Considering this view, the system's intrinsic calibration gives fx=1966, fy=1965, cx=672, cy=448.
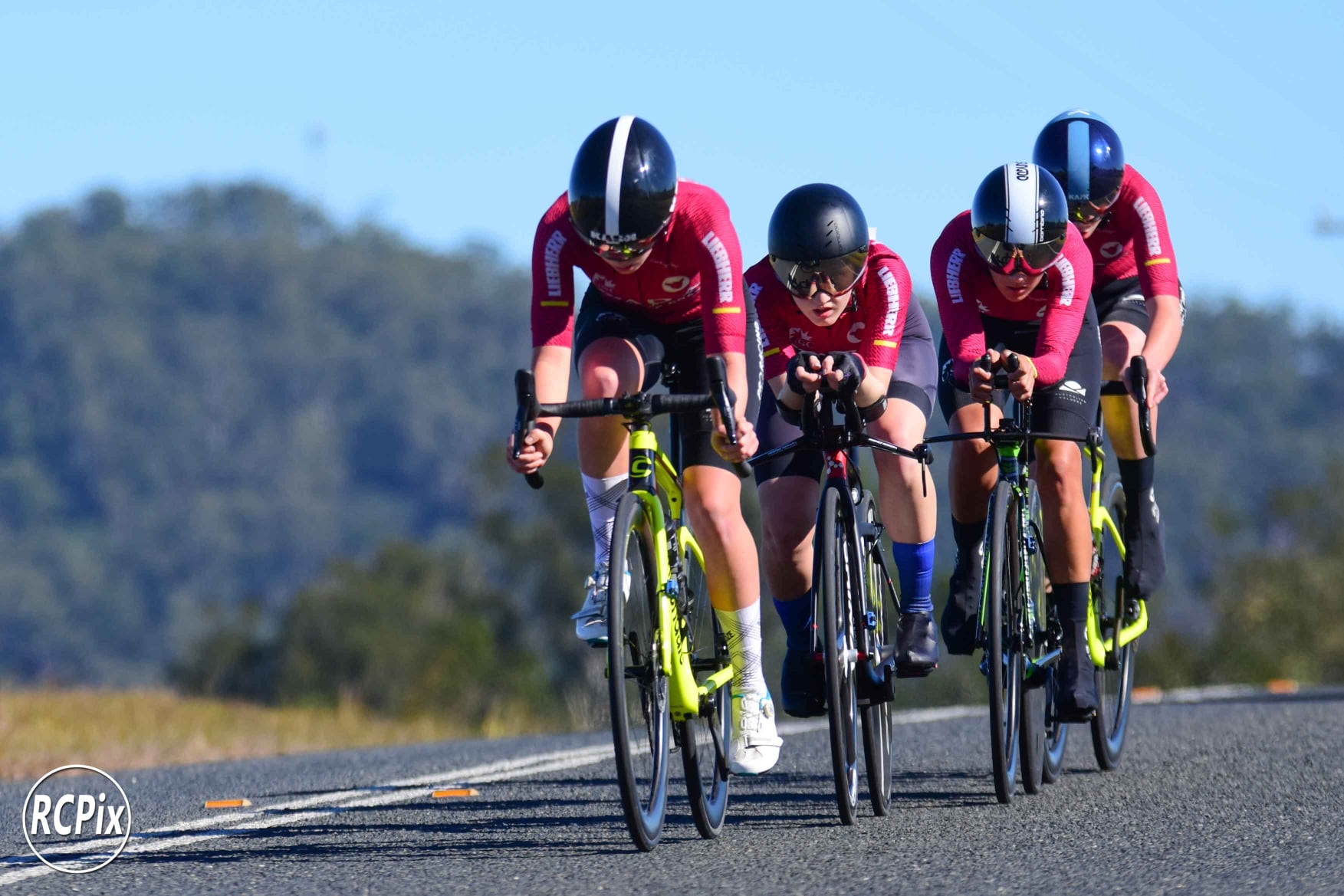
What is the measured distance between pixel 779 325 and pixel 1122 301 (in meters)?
2.46

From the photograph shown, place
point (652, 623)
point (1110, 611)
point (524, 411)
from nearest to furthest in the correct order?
1. point (524, 411)
2. point (652, 623)
3. point (1110, 611)

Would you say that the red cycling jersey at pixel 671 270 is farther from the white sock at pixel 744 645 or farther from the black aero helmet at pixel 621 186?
the white sock at pixel 744 645

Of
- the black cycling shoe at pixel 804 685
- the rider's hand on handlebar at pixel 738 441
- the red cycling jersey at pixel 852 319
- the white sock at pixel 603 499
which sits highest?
the red cycling jersey at pixel 852 319

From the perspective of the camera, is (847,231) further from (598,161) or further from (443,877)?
(443,877)

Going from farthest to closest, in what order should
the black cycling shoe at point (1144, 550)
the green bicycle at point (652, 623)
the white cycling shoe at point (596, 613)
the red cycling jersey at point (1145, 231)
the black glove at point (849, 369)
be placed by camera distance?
1. the black cycling shoe at point (1144, 550)
2. the red cycling jersey at point (1145, 231)
3. the black glove at point (849, 369)
4. the white cycling shoe at point (596, 613)
5. the green bicycle at point (652, 623)

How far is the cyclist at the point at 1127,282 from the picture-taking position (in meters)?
7.98

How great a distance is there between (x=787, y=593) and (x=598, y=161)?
5.84 feet

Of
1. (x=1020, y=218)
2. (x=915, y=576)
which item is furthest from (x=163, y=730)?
(x=1020, y=218)

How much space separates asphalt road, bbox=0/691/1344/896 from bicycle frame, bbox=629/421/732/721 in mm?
464

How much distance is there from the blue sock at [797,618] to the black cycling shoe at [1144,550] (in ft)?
7.25

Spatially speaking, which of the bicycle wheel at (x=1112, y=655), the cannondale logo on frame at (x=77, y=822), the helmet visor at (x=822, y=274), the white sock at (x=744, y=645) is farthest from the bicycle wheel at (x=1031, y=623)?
the cannondale logo on frame at (x=77, y=822)

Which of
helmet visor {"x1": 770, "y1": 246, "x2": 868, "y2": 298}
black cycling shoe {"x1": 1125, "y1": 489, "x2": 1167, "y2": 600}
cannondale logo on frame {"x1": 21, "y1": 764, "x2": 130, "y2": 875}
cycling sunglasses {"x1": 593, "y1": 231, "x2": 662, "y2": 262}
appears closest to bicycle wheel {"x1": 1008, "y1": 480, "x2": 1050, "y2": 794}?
helmet visor {"x1": 770, "y1": 246, "x2": 868, "y2": 298}

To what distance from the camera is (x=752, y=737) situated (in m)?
6.48

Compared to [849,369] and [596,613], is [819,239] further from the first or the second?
[596,613]
